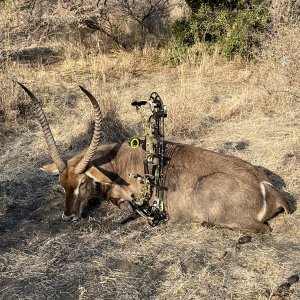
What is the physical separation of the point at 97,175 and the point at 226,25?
7.50 m

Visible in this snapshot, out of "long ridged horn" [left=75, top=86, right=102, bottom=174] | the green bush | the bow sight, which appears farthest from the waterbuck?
the green bush

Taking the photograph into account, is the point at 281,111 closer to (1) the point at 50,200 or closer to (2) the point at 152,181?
(2) the point at 152,181

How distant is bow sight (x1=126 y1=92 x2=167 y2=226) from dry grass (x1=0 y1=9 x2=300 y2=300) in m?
0.20

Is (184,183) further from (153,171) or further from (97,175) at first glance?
(97,175)

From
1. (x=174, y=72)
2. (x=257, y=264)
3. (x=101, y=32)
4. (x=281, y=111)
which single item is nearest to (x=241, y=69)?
(x=174, y=72)

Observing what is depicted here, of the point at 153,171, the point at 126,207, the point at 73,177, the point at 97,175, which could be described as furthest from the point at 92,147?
the point at 126,207

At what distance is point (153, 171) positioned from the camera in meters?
5.65

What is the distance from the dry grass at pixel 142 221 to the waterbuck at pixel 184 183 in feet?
0.68

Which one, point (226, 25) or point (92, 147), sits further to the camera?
point (226, 25)

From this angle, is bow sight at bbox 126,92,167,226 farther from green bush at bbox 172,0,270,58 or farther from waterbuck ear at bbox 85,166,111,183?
green bush at bbox 172,0,270,58

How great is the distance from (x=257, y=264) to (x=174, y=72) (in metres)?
7.78

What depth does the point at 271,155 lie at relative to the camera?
716 centimetres

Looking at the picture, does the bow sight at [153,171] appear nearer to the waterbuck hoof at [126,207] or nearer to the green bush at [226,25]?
the waterbuck hoof at [126,207]

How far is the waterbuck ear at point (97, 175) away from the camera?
219 inches
